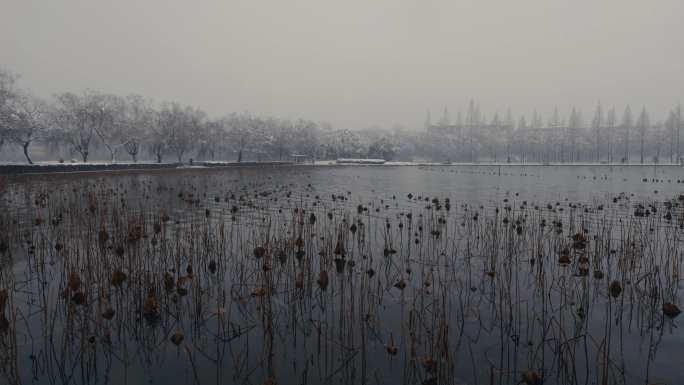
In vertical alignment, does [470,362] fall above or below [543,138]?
below

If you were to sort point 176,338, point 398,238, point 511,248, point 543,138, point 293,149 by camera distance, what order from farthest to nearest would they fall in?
point 543,138
point 293,149
point 398,238
point 511,248
point 176,338

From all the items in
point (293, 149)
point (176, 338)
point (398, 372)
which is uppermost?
point (293, 149)

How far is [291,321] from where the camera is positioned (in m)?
5.43

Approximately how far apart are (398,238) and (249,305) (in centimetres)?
612

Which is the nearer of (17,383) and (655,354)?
(17,383)

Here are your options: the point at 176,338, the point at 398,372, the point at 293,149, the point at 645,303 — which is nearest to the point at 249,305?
the point at 176,338

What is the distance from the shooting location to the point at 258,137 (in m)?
103

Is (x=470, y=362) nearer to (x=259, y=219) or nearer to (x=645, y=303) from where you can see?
(x=645, y=303)

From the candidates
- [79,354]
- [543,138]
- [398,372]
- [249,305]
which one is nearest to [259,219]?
[249,305]

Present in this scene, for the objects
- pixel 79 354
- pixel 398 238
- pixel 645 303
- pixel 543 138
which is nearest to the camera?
pixel 79 354

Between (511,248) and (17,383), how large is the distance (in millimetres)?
9193

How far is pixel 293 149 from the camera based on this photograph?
11819 centimetres

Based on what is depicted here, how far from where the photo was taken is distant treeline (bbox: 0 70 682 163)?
195 feet

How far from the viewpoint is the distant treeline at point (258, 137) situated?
195ft
